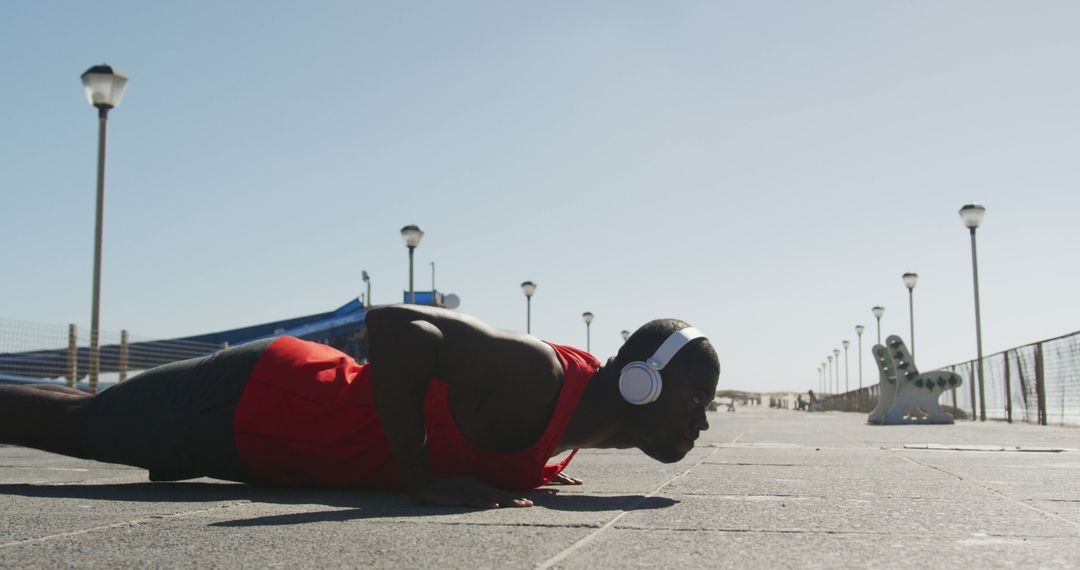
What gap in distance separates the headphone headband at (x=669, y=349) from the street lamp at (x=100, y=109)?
413 inches

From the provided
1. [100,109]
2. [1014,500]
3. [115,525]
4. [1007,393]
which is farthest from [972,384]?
[115,525]

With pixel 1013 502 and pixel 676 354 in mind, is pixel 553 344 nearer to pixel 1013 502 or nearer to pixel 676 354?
pixel 676 354

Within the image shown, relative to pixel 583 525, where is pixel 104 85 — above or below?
above

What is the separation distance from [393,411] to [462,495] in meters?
0.42

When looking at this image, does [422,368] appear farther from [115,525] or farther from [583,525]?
[115,525]

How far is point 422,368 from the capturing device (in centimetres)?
382

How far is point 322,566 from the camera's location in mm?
2377

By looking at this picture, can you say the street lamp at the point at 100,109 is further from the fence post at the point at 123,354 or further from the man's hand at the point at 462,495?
the man's hand at the point at 462,495

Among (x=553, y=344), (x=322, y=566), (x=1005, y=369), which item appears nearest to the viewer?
(x=322, y=566)

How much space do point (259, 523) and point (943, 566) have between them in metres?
2.03

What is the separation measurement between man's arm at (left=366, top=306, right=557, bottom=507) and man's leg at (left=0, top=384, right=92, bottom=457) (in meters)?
1.69

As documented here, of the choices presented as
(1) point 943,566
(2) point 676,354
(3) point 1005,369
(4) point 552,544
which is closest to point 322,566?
(4) point 552,544

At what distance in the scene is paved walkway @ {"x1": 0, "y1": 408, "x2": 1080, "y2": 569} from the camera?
8.31ft

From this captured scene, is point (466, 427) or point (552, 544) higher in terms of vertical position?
point (466, 427)
